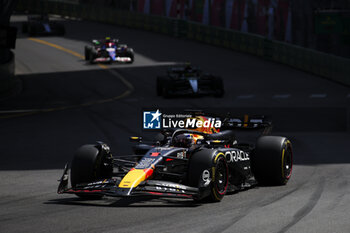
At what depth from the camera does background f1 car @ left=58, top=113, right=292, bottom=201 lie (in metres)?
11.6

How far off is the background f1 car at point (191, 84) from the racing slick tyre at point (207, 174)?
18586 millimetres

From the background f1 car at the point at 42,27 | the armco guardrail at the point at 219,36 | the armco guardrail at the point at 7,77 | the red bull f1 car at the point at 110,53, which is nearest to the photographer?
the armco guardrail at the point at 7,77

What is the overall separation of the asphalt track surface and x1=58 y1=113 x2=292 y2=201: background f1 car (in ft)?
0.84

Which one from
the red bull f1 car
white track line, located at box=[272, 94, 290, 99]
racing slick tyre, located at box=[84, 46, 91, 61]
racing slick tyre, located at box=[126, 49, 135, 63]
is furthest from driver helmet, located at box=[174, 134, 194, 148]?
racing slick tyre, located at box=[84, 46, 91, 61]

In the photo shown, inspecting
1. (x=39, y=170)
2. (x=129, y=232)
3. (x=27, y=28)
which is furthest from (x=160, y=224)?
(x=27, y=28)

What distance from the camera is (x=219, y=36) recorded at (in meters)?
50.2

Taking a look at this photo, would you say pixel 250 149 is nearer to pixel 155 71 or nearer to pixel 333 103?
pixel 333 103

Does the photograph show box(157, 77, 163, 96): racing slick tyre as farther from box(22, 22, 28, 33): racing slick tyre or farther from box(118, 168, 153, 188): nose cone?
box(22, 22, 28, 33): racing slick tyre

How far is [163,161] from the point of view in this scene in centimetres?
1220

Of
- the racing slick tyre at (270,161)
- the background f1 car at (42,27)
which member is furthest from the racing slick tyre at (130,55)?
the racing slick tyre at (270,161)

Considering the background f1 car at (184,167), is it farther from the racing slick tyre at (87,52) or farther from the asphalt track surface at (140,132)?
the racing slick tyre at (87,52)

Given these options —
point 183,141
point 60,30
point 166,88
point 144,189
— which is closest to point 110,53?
point 166,88

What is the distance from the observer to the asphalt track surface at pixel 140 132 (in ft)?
34.4

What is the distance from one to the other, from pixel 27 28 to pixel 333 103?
37031 mm
